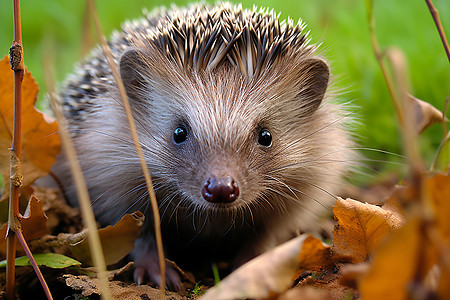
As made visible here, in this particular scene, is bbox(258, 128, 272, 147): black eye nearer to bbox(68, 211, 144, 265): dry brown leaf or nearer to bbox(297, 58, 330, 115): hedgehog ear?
bbox(297, 58, 330, 115): hedgehog ear

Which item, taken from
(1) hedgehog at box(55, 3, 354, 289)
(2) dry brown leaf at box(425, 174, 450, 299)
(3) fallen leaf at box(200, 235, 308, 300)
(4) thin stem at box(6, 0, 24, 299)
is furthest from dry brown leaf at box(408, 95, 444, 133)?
(4) thin stem at box(6, 0, 24, 299)

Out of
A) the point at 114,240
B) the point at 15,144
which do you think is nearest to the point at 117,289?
the point at 114,240

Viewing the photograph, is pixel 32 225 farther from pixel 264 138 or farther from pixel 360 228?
pixel 360 228

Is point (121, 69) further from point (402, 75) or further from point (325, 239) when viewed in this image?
point (402, 75)

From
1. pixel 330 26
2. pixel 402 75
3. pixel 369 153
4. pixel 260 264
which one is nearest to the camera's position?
pixel 402 75

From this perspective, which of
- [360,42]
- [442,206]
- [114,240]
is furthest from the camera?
[360,42]

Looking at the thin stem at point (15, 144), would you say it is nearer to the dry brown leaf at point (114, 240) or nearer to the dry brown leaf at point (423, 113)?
the dry brown leaf at point (114, 240)

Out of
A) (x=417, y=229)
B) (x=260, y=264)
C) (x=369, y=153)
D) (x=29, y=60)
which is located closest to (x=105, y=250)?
(x=260, y=264)
